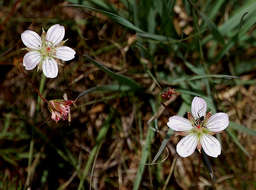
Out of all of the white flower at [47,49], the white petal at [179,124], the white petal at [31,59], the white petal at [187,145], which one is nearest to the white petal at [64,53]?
the white flower at [47,49]

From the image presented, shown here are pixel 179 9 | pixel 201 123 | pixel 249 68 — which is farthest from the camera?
pixel 179 9

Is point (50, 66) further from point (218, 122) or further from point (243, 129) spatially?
point (243, 129)

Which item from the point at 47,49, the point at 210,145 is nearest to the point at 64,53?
the point at 47,49

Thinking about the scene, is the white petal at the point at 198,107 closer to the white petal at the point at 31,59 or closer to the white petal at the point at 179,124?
the white petal at the point at 179,124

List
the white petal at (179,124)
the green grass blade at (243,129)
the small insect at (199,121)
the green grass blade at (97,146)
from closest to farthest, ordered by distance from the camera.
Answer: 1. the white petal at (179,124)
2. the small insect at (199,121)
3. the green grass blade at (243,129)
4. the green grass blade at (97,146)

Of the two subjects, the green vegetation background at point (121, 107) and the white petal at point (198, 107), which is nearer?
the white petal at point (198, 107)

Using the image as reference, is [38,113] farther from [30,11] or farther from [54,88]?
[30,11]

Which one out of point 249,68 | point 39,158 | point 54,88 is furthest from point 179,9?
point 39,158
